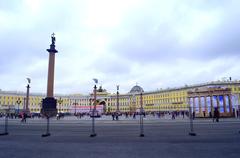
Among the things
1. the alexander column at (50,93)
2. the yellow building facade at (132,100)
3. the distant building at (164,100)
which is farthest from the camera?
the yellow building facade at (132,100)

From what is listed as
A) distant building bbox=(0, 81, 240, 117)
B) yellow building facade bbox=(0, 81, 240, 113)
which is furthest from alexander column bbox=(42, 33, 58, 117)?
yellow building facade bbox=(0, 81, 240, 113)

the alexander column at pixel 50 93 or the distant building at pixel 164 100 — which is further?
the alexander column at pixel 50 93

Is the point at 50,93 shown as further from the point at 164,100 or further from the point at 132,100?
the point at 132,100

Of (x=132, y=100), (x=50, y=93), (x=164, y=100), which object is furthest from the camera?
(x=132, y=100)

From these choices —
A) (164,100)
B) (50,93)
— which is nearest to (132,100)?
(164,100)

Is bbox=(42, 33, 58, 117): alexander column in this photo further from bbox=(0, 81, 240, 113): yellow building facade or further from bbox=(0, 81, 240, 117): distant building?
bbox=(0, 81, 240, 113): yellow building facade

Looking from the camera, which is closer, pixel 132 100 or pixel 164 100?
pixel 164 100

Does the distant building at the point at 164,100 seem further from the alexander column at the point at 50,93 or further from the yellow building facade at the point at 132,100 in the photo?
the alexander column at the point at 50,93

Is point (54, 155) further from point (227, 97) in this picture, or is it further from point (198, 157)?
point (227, 97)

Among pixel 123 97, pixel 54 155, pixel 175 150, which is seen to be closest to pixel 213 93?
pixel 175 150

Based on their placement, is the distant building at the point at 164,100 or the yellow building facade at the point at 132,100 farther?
the yellow building facade at the point at 132,100

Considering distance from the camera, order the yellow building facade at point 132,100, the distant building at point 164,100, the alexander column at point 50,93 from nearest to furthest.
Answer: the distant building at point 164,100 < the alexander column at point 50,93 < the yellow building facade at point 132,100

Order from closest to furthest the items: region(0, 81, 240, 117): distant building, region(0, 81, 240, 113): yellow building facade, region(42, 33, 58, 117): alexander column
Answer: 1. region(0, 81, 240, 117): distant building
2. region(42, 33, 58, 117): alexander column
3. region(0, 81, 240, 113): yellow building facade

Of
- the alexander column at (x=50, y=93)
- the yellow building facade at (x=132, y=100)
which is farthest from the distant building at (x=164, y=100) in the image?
the alexander column at (x=50, y=93)
